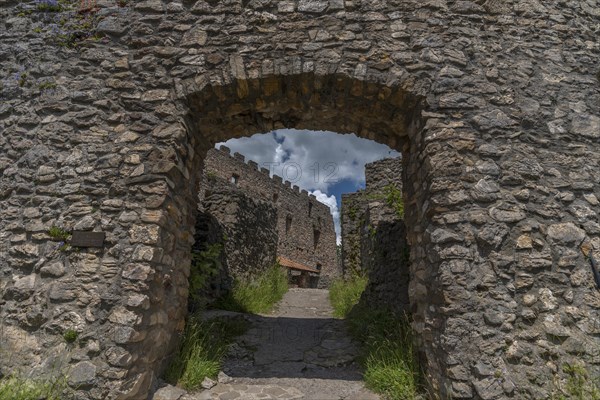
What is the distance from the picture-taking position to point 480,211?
3.06 meters

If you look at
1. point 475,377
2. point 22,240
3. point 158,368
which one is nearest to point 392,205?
point 475,377

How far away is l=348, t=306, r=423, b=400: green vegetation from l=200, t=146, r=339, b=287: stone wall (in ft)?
41.6

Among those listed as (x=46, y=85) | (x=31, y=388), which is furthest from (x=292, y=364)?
(x=46, y=85)

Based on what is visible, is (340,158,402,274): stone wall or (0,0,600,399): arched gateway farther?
(340,158,402,274): stone wall

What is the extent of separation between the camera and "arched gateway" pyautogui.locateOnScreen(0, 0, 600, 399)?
2.83 meters

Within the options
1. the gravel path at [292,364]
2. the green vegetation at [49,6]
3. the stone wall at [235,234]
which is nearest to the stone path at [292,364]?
the gravel path at [292,364]

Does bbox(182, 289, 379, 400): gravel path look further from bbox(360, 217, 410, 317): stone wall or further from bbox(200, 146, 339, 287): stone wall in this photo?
bbox(200, 146, 339, 287): stone wall

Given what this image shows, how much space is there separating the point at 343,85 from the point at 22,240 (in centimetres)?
323

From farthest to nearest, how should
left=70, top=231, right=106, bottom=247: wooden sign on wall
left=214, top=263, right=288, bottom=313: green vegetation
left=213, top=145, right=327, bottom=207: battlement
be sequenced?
left=213, top=145, right=327, bottom=207: battlement → left=214, top=263, right=288, bottom=313: green vegetation → left=70, top=231, right=106, bottom=247: wooden sign on wall

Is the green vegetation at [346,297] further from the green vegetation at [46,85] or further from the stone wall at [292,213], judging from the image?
the stone wall at [292,213]

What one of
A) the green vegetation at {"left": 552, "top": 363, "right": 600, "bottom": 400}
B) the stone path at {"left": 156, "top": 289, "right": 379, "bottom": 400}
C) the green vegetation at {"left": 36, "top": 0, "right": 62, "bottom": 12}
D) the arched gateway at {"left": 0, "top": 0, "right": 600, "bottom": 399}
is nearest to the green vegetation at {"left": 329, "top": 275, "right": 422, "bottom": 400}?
the stone path at {"left": 156, "top": 289, "right": 379, "bottom": 400}

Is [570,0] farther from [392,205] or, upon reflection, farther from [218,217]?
[218,217]

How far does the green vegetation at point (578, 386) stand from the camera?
8.31 feet

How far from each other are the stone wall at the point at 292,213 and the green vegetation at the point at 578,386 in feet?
48.0
